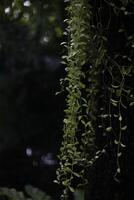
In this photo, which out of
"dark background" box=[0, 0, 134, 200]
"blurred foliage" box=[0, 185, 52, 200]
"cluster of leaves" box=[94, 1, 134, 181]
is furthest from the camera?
"dark background" box=[0, 0, 134, 200]

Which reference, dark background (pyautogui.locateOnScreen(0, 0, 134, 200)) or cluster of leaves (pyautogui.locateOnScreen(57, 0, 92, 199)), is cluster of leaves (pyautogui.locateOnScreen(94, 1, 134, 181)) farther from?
dark background (pyautogui.locateOnScreen(0, 0, 134, 200))

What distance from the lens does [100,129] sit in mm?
1568

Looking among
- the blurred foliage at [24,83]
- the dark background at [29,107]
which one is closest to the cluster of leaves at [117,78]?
the dark background at [29,107]

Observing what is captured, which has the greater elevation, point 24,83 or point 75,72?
point 24,83

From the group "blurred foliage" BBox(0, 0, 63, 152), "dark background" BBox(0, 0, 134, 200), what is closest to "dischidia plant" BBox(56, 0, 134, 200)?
"dark background" BBox(0, 0, 134, 200)

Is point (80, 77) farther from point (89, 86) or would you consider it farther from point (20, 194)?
point (20, 194)

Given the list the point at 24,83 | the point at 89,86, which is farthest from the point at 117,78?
the point at 24,83

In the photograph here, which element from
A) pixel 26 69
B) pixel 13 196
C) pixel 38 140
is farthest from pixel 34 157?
pixel 13 196

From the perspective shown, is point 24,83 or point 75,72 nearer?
point 75,72

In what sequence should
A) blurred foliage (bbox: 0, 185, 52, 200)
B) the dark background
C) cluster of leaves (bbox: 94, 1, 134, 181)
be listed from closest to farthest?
cluster of leaves (bbox: 94, 1, 134, 181) < blurred foliage (bbox: 0, 185, 52, 200) < the dark background

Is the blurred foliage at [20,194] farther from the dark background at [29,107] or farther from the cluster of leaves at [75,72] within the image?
the dark background at [29,107]

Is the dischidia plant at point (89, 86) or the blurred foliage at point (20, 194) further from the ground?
the dischidia plant at point (89, 86)

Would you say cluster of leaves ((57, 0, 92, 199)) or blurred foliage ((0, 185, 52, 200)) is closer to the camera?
cluster of leaves ((57, 0, 92, 199))

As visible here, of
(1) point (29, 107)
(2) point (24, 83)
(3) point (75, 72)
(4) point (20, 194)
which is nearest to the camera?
(3) point (75, 72)
